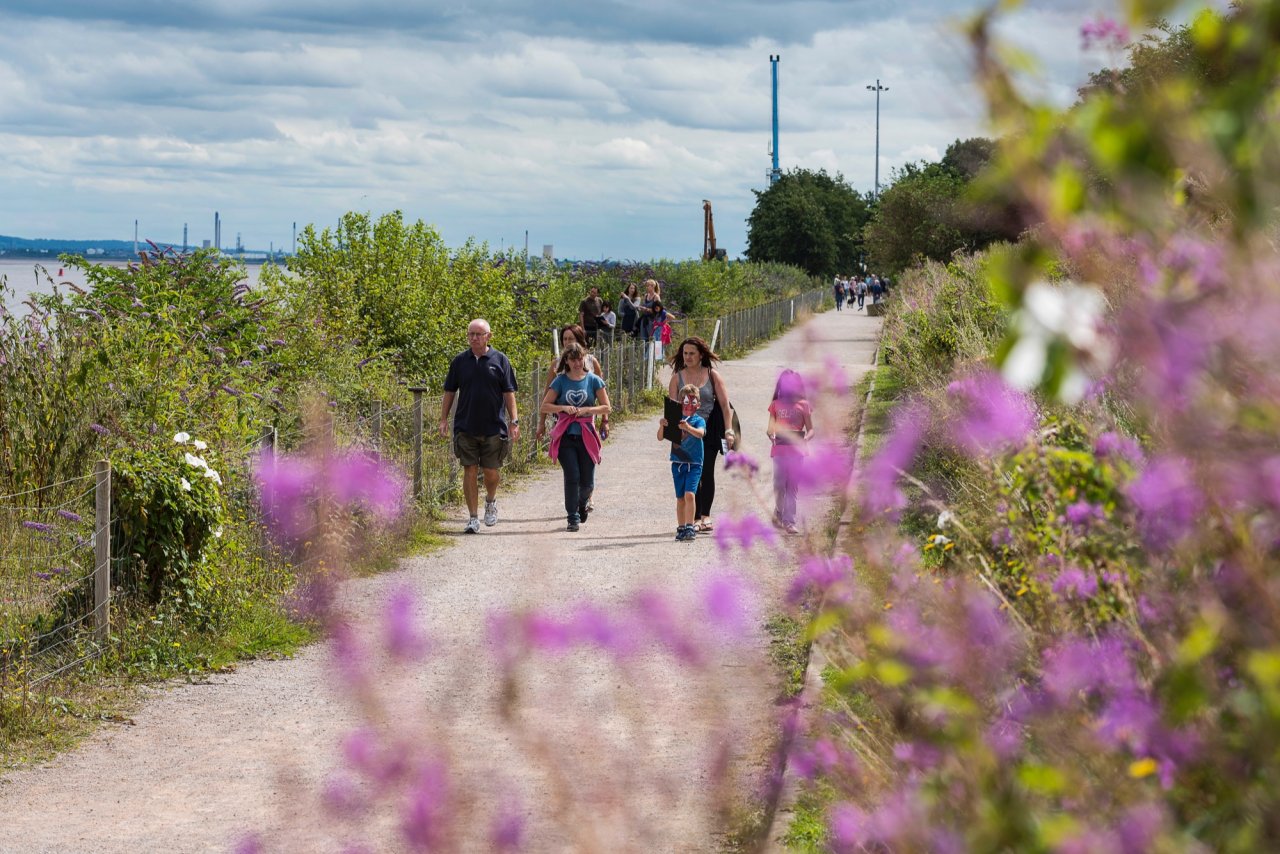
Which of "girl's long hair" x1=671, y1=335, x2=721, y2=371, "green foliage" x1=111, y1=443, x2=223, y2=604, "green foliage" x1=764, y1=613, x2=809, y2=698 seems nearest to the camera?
"green foliage" x1=764, y1=613, x2=809, y2=698

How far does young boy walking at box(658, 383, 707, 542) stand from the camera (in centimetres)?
1329

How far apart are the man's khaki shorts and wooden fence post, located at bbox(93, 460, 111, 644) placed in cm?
533

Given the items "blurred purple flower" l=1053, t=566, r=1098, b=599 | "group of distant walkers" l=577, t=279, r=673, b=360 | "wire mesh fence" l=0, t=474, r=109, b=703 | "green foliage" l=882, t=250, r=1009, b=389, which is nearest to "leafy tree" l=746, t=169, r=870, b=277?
"group of distant walkers" l=577, t=279, r=673, b=360

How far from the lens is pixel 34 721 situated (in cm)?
764

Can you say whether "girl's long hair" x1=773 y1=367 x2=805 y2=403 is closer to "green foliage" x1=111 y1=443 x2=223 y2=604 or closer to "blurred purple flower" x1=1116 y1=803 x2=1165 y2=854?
"green foliage" x1=111 y1=443 x2=223 y2=604

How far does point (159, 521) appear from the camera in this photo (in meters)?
9.21

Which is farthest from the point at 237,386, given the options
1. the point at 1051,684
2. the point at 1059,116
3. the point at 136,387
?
the point at 1059,116

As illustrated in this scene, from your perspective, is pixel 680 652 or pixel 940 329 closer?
pixel 680 652

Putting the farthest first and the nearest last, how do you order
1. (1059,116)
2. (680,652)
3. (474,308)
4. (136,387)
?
Result: (474,308) → (136,387) → (680,652) → (1059,116)

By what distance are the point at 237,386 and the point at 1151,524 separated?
11384 millimetres

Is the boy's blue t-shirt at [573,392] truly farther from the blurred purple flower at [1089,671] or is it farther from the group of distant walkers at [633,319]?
the group of distant walkers at [633,319]

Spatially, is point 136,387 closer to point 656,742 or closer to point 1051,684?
point 656,742

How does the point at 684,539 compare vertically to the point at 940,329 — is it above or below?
below

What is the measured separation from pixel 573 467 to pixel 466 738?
6522mm
